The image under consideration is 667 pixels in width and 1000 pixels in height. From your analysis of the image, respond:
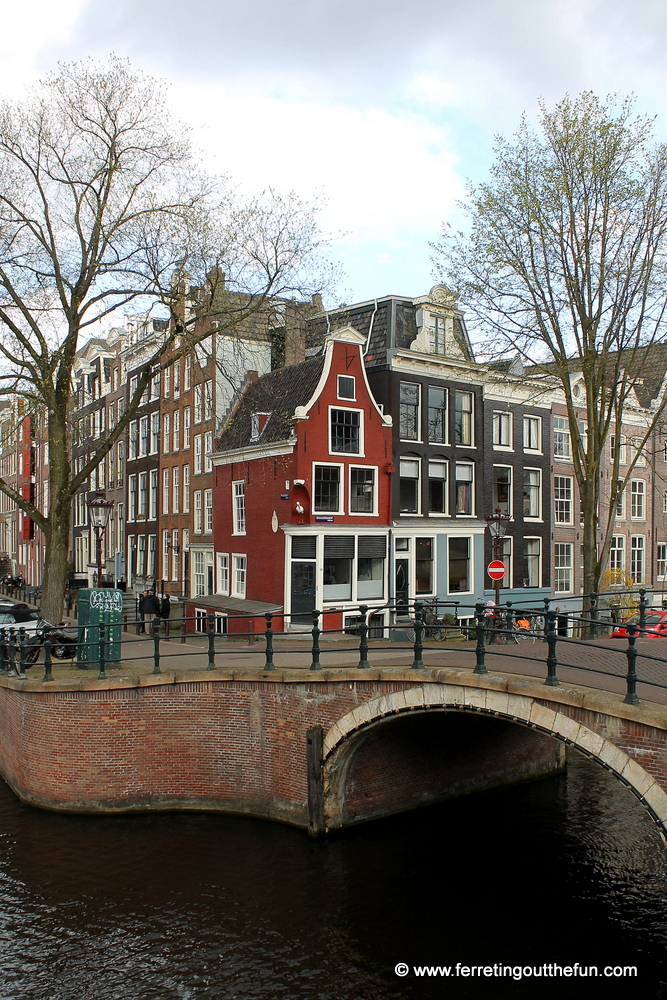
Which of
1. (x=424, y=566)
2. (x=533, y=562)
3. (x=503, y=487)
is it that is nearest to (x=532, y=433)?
(x=503, y=487)

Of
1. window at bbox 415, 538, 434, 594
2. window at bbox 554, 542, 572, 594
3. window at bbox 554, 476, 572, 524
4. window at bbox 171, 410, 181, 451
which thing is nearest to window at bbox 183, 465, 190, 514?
window at bbox 171, 410, 181, 451

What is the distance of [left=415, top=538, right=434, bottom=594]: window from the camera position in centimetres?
2595

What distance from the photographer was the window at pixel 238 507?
25891mm

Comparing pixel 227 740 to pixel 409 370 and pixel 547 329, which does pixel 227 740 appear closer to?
pixel 547 329

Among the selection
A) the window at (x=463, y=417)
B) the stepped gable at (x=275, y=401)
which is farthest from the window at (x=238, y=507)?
the window at (x=463, y=417)

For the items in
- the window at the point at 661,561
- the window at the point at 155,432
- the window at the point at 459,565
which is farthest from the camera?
the window at the point at 661,561

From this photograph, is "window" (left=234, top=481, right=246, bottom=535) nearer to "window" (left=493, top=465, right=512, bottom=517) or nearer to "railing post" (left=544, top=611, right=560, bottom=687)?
"window" (left=493, top=465, right=512, bottom=517)

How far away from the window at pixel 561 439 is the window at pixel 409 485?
8.28m

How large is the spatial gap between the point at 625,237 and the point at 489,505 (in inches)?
491

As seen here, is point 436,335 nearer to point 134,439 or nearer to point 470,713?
point 134,439

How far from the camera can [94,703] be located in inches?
509

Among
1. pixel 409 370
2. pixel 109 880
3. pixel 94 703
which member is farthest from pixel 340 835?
pixel 409 370

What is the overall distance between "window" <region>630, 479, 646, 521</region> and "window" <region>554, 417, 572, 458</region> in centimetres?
606

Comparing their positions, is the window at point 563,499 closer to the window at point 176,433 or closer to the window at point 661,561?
the window at point 661,561
